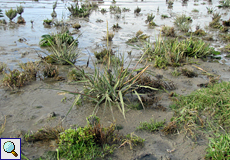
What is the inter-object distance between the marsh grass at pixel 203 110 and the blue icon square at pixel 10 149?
2.17m

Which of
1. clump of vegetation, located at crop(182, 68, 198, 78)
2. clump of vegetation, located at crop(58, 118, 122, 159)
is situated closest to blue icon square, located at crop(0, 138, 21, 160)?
clump of vegetation, located at crop(58, 118, 122, 159)

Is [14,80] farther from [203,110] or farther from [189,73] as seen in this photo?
[189,73]

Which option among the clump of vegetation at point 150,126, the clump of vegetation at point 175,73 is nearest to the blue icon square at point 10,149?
the clump of vegetation at point 150,126

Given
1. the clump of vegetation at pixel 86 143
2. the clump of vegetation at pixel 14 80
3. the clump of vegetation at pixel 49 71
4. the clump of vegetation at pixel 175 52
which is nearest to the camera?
the clump of vegetation at pixel 86 143

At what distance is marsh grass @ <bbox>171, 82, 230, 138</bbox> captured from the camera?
301 cm

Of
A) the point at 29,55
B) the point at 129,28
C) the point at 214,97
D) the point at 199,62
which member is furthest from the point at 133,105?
the point at 129,28

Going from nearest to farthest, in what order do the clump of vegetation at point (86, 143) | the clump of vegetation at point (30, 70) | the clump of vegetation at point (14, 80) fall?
the clump of vegetation at point (86, 143) → the clump of vegetation at point (14, 80) → the clump of vegetation at point (30, 70)

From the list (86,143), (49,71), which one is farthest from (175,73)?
(86,143)

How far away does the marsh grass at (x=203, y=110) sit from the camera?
301 centimetres

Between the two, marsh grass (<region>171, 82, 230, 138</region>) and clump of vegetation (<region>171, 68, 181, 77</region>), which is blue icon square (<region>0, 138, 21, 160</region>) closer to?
marsh grass (<region>171, 82, 230, 138</region>)

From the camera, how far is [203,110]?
3334 mm

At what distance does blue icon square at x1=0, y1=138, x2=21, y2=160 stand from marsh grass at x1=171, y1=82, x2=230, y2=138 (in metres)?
2.17

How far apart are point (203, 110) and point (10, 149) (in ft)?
9.62

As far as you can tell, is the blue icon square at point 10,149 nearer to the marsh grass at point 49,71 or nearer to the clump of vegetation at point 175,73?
the marsh grass at point 49,71
